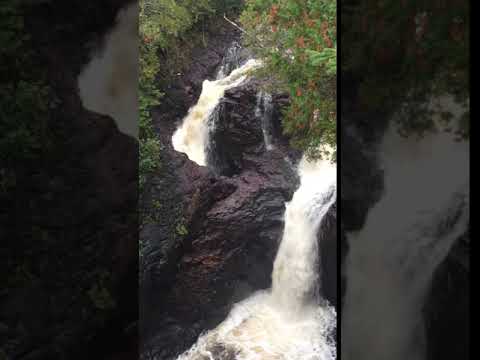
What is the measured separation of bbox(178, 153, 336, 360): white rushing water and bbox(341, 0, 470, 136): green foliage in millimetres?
789

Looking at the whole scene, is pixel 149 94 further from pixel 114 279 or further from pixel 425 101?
pixel 425 101

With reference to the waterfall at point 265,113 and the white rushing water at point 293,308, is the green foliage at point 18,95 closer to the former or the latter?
the waterfall at point 265,113

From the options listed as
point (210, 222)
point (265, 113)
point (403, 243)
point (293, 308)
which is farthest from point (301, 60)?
point (293, 308)

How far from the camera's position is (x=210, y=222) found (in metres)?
2.23

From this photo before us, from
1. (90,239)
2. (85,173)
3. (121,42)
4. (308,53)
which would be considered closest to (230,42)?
(308,53)

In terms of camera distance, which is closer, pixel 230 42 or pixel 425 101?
pixel 425 101

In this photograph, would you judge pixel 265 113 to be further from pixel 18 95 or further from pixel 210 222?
pixel 18 95

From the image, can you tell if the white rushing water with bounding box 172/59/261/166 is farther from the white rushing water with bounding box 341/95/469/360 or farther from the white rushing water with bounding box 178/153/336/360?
the white rushing water with bounding box 341/95/469/360

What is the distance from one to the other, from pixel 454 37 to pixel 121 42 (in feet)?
3.89

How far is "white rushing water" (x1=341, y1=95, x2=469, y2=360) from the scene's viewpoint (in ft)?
4.09

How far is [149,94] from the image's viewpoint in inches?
86.0

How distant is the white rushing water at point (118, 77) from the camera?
5.01ft

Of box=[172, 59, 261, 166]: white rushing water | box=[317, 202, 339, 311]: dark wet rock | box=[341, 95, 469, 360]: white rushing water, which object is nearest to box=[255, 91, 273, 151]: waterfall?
box=[172, 59, 261, 166]: white rushing water

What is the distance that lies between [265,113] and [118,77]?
0.86 metres
